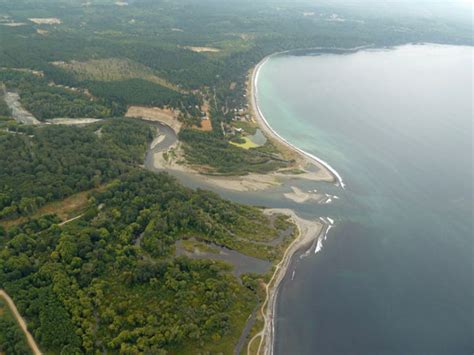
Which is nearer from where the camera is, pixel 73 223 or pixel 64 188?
pixel 73 223

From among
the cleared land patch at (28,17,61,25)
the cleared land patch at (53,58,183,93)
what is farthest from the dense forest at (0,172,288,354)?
the cleared land patch at (28,17,61,25)

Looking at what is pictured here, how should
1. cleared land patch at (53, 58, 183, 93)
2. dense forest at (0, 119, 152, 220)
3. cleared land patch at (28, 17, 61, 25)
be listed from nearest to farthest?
dense forest at (0, 119, 152, 220) → cleared land patch at (53, 58, 183, 93) → cleared land patch at (28, 17, 61, 25)

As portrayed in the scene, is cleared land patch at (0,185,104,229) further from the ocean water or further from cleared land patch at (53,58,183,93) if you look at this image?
cleared land patch at (53,58,183,93)

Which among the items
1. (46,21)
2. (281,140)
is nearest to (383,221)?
(281,140)

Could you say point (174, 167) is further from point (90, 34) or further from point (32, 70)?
point (90, 34)

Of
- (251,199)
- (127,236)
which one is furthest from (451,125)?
(127,236)

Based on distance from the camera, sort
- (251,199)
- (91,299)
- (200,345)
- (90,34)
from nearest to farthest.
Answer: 1. (200,345)
2. (91,299)
3. (251,199)
4. (90,34)
